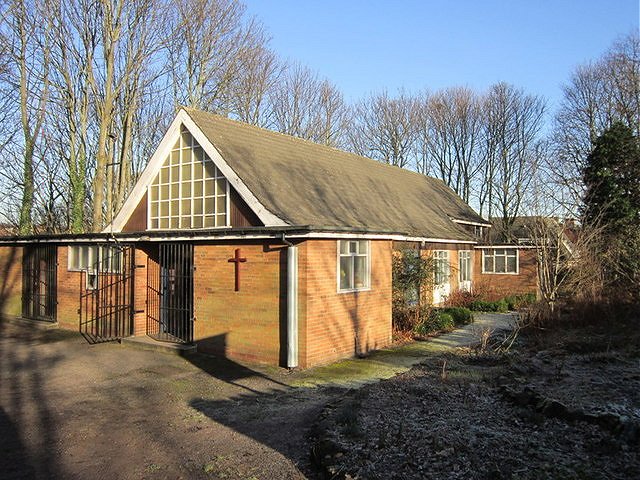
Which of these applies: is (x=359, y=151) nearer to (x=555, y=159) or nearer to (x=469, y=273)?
(x=555, y=159)

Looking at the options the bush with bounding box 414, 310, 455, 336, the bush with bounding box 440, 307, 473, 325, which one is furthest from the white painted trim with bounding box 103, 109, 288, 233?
the bush with bounding box 440, 307, 473, 325

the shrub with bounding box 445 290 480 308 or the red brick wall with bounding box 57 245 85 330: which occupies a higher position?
the red brick wall with bounding box 57 245 85 330

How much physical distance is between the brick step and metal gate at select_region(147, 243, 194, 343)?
304mm

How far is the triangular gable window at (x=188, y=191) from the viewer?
44.3 feet

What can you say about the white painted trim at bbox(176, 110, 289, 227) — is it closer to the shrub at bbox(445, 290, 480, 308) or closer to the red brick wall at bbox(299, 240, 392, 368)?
the red brick wall at bbox(299, 240, 392, 368)

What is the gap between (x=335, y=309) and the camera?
1151 centimetres

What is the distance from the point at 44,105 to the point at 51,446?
22.3 metres

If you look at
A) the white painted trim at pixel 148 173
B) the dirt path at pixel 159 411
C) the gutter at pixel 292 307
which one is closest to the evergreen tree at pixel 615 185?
the dirt path at pixel 159 411

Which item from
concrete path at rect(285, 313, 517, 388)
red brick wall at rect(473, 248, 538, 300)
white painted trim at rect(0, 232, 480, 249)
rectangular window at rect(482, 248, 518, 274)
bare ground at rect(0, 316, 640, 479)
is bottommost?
concrete path at rect(285, 313, 517, 388)

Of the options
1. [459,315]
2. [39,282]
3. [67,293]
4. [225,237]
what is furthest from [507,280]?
[39,282]

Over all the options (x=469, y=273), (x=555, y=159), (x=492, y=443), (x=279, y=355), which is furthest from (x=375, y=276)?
(x=555, y=159)

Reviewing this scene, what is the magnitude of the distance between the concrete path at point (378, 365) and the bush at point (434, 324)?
369mm

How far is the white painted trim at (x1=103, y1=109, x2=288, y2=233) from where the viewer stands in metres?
12.0

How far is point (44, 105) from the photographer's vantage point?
2456 cm
